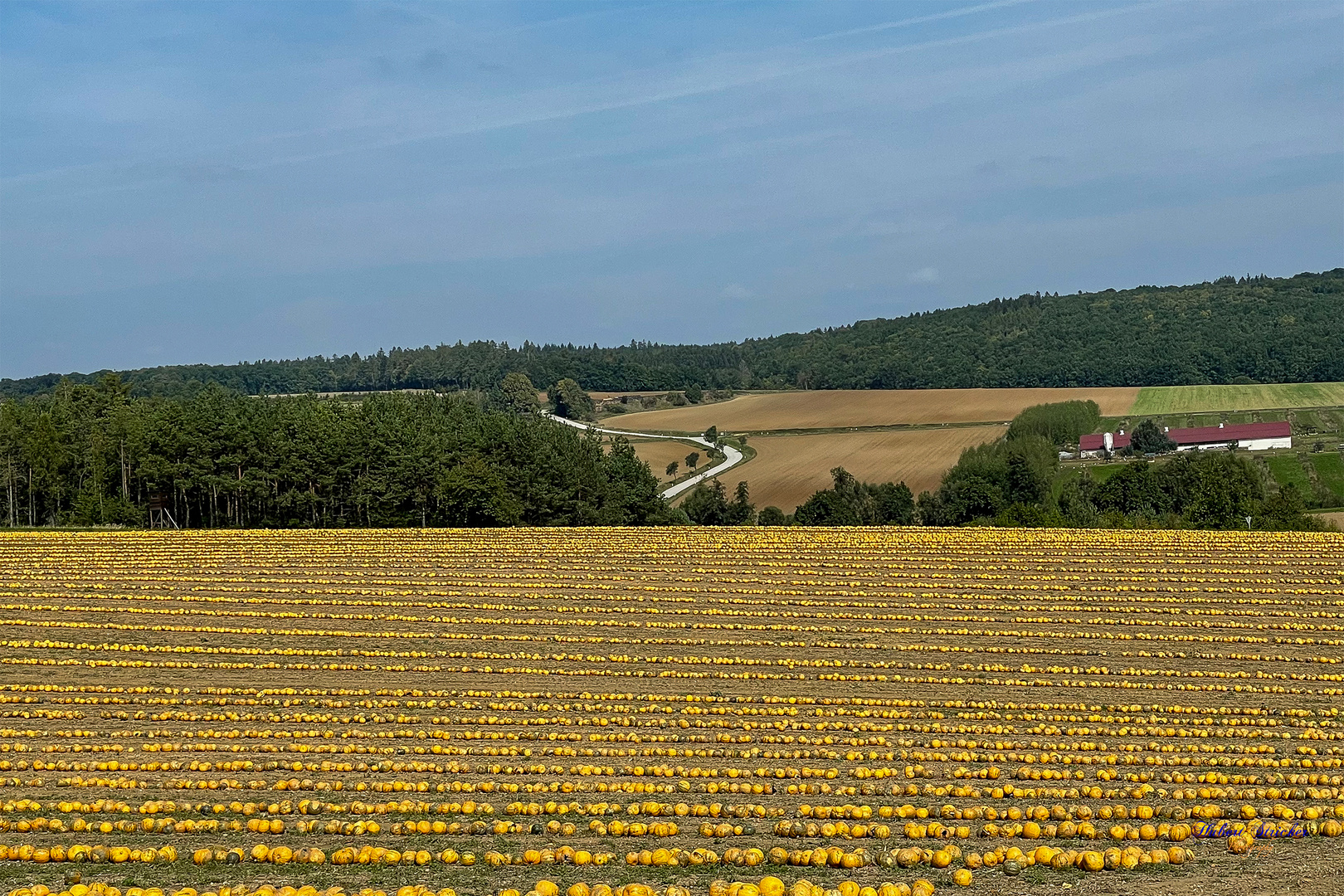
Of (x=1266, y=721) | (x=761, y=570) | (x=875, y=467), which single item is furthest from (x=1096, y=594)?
(x=875, y=467)

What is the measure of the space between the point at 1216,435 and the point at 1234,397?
3501cm

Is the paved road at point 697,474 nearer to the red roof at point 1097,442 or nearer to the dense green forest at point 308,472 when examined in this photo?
the dense green forest at point 308,472

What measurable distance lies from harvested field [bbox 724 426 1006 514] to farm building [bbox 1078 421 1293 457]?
29.0ft

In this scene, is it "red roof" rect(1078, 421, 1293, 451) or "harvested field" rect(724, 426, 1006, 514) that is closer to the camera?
"harvested field" rect(724, 426, 1006, 514)

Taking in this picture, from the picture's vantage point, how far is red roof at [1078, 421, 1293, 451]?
10544 cm

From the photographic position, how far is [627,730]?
26.1 m

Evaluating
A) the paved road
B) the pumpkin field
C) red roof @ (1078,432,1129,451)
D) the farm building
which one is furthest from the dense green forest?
the farm building

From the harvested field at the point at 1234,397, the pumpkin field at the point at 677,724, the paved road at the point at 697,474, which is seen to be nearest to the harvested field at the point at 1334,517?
the pumpkin field at the point at 677,724

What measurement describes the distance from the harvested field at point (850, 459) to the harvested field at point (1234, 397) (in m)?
23.2

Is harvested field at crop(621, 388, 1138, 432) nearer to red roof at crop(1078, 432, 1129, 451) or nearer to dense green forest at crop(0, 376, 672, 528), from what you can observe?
red roof at crop(1078, 432, 1129, 451)

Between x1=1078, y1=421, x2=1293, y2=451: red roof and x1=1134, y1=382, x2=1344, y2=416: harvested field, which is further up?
x1=1134, y1=382, x2=1344, y2=416: harvested field

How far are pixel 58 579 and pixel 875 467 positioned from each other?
65088 mm

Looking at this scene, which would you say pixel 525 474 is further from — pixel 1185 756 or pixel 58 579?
pixel 1185 756

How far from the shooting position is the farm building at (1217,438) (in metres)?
104
